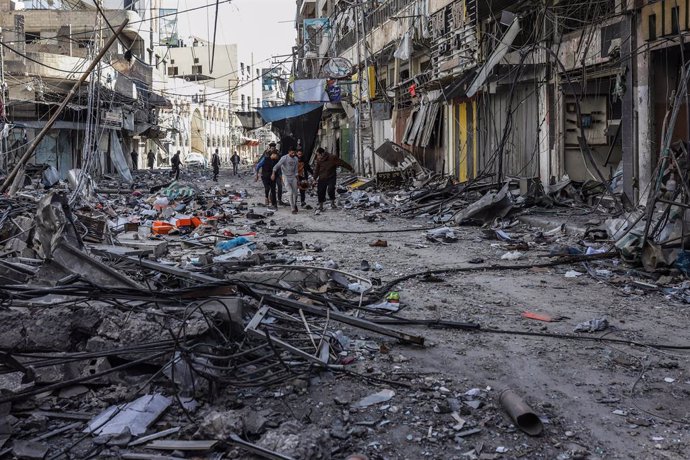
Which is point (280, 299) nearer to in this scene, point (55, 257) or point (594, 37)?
point (55, 257)

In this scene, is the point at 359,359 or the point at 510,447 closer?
the point at 510,447

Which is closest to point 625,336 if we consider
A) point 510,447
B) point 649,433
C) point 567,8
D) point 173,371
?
point 649,433

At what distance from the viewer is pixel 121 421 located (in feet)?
14.0

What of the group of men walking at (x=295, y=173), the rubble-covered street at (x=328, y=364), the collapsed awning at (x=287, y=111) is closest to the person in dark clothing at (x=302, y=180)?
the group of men walking at (x=295, y=173)

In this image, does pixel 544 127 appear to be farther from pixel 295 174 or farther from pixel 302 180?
pixel 302 180

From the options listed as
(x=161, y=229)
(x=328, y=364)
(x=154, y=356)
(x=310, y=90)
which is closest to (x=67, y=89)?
(x=310, y=90)

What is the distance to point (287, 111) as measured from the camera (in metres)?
33.6

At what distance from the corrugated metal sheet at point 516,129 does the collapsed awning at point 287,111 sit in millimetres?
13494

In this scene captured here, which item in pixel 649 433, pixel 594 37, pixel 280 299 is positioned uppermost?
pixel 594 37

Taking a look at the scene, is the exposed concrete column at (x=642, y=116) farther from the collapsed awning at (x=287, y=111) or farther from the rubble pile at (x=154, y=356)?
the collapsed awning at (x=287, y=111)

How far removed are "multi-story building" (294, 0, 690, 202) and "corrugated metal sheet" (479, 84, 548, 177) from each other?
3 cm

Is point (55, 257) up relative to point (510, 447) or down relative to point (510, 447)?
up

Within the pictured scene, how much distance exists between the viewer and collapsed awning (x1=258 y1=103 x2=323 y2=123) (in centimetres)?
3325

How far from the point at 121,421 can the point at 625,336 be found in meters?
3.78
